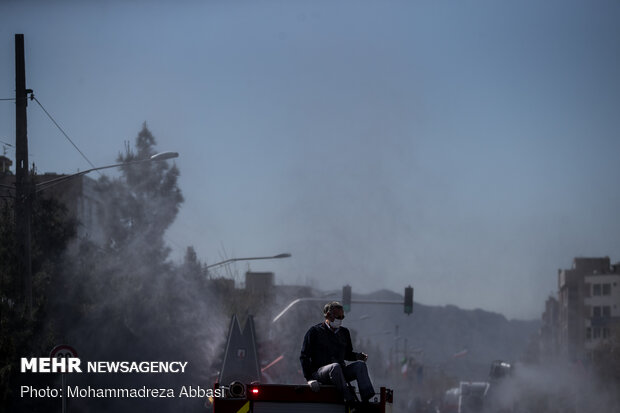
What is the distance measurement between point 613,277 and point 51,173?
267 feet

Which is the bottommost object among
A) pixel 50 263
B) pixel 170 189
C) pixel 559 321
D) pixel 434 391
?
pixel 434 391

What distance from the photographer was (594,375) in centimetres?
6981

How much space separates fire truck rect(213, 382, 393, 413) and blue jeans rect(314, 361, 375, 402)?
0.29ft

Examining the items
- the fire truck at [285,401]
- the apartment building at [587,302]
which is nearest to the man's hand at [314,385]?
the fire truck at [285,401]

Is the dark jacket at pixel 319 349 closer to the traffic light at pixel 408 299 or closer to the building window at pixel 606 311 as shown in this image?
the traffic light at pixel 408 299

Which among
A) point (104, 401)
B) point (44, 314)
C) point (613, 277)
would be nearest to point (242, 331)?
point (44, 314)

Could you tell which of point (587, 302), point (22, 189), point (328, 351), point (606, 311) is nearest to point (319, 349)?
point (328, 351)

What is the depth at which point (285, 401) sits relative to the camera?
11.1m

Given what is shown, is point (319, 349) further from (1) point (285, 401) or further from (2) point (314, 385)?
(1) point (285, 401)

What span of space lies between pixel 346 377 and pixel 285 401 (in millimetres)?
791

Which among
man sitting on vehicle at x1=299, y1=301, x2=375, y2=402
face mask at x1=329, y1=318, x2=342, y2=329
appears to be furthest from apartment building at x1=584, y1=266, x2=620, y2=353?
face mask at x1=329, y1=318, x2=342, y2=329

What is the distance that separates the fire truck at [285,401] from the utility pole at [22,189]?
1358 centimetres

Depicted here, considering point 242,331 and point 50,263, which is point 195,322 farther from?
point 242,331

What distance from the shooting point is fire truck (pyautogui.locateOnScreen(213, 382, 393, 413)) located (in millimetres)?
10992
